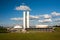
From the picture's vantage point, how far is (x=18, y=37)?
5.41 metres

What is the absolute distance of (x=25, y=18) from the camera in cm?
555

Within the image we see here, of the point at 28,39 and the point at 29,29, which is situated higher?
the point at 29,29

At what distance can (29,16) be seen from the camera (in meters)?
5.54

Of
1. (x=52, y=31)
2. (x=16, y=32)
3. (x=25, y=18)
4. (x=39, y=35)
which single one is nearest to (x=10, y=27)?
(x=16, y=32)

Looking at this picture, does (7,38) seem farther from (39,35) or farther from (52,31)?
(52,31)

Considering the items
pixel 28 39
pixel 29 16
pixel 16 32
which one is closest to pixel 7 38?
pixel 16 32

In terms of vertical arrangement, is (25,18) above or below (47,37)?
above

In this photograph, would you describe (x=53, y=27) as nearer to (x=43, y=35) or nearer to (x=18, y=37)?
(x=43, y=35)

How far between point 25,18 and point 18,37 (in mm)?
713

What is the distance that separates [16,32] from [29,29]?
1.55 ft

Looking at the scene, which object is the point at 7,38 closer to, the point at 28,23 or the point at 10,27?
the point at 10,27

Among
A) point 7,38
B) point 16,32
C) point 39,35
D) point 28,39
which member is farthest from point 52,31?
point 7,38

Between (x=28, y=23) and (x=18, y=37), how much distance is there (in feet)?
2.02

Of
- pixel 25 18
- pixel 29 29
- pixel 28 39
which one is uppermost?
pixel 25 18
